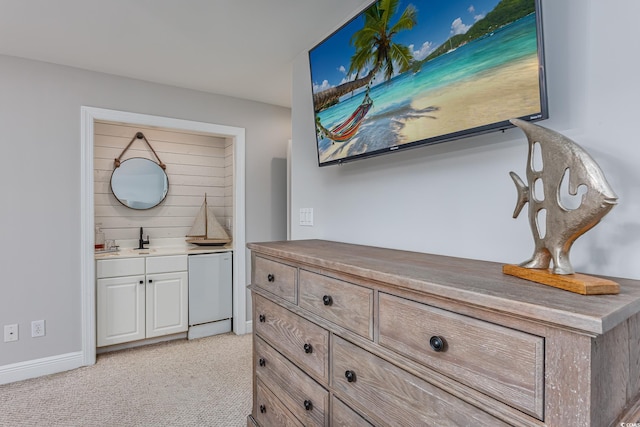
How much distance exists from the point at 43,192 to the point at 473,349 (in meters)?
3.14

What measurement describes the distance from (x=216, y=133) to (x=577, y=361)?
3.28 meters

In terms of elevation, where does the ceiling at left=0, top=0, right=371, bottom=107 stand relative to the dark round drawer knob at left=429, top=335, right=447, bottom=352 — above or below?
above

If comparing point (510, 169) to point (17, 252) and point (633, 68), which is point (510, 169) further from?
point (17, 252)

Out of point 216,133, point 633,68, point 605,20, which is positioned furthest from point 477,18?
point 216,133

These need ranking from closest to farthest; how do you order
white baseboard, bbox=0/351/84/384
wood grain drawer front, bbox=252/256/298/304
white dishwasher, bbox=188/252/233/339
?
wood grain drawer front, bbox=252/256/298/304, white baseboard, bbox=0/351/84/384, white dishwasher, bbox=188/252/233/339

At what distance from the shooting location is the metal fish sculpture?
76cm

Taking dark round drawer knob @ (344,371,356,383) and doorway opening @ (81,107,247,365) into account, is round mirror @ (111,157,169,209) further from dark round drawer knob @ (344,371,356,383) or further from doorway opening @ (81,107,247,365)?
dark round drawer knob @ (344,371,356,383)

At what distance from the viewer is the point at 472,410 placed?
78 cm

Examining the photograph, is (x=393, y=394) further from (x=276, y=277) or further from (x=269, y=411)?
(x=269, y=411)

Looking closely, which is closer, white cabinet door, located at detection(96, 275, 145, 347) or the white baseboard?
the white baseboard

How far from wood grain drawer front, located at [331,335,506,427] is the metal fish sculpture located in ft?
1.34

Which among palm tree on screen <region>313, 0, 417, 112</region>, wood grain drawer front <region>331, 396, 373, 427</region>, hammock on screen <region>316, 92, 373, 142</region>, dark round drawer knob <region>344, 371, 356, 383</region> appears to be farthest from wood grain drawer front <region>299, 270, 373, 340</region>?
palm tree on screen <region>313, 0, 417, 112</region>

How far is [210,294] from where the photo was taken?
344 centimetres

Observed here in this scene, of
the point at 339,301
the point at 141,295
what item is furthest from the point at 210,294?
the point at 339,301
